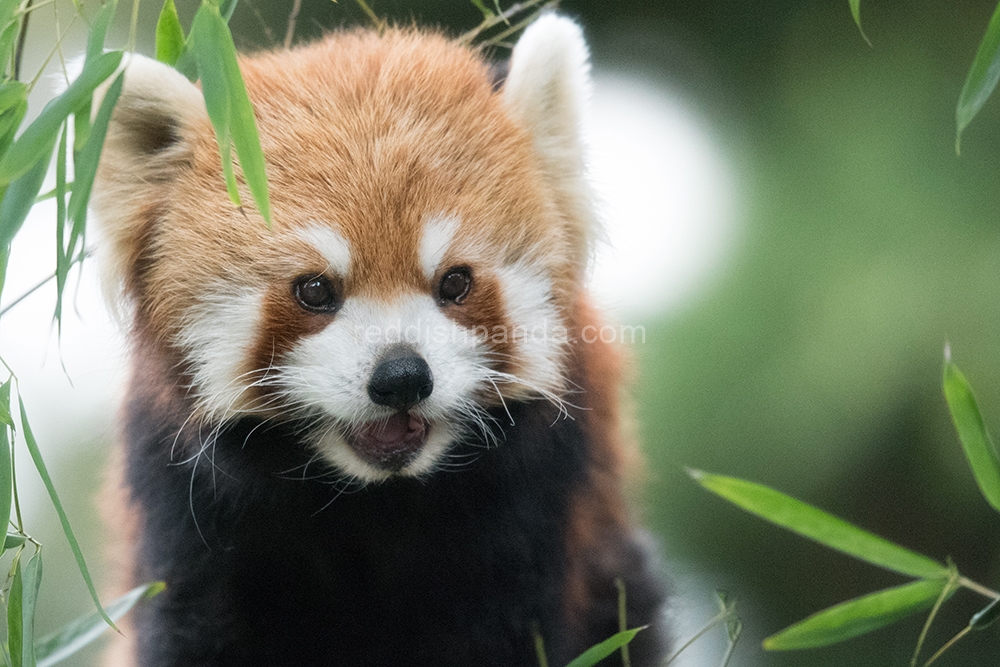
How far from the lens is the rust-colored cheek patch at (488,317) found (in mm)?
1498

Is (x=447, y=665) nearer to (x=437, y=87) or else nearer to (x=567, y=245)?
(x=567, y=245)

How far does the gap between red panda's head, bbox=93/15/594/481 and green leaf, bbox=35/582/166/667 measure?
0.31 metres

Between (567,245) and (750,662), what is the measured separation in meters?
1.44

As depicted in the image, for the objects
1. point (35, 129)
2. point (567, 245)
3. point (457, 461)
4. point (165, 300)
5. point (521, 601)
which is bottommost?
point (521, 601)

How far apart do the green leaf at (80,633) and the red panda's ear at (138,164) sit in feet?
1.69

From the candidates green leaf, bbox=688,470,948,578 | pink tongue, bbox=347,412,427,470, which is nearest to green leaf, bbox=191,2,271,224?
pink tongue, bbox=347,412,427,470

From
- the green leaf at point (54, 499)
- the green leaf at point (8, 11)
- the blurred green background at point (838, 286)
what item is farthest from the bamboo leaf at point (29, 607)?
the blurred green background at point (838, 286)

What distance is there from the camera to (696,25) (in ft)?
11.1

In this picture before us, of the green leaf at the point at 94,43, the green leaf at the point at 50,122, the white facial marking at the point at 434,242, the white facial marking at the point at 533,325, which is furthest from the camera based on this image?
the white facial marking at the point at 533,325

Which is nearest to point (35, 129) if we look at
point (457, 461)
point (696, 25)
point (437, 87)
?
point (437, 87)

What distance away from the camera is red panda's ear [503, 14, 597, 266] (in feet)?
5.29

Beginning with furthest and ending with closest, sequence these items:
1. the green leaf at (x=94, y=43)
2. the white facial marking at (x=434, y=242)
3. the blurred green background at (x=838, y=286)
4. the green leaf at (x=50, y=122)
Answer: the blurred green background at (x=838, y=286) < the white facial marking at (x=434, y=242) < the green leaf at (x=94, y=43) < the green leaf at (x=50, y=122)

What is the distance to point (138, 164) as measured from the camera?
1529 millimetres

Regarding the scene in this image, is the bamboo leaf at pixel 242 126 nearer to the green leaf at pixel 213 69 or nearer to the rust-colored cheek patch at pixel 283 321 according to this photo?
the green leaf at pixel 213 69
